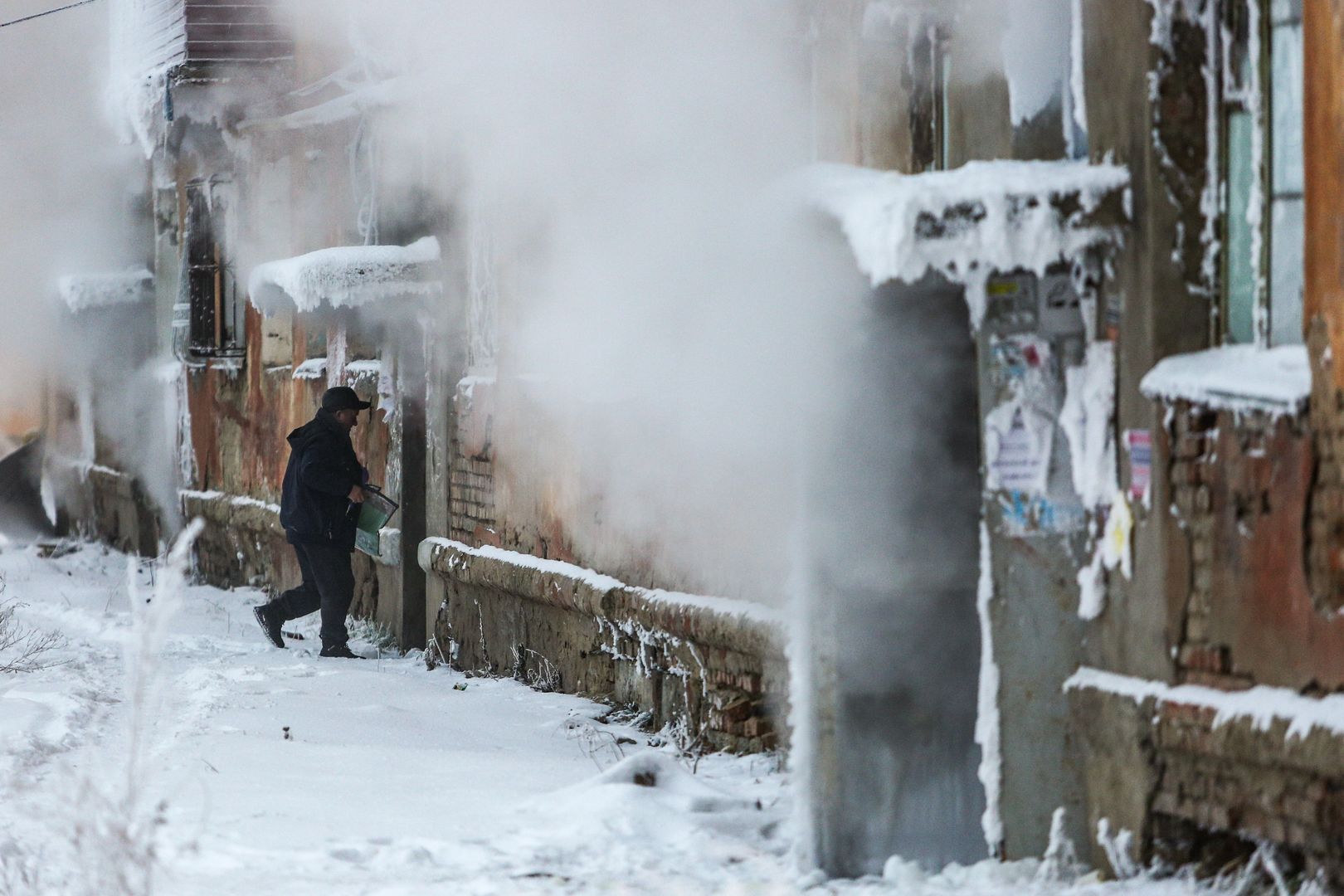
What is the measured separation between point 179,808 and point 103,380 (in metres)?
16.6

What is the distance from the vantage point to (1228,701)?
4984 mm

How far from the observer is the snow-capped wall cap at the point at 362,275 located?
38.7ft

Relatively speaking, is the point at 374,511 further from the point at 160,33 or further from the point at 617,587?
the point at 160,33

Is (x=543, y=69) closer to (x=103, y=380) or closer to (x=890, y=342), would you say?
(x=890, y=342)

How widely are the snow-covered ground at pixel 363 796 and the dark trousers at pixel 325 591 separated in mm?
1241

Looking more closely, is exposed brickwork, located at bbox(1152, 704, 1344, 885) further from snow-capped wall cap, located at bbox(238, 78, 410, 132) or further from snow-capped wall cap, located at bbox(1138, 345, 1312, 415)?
snow-capped wall cap, located at bbox(238, 78, 410, 132)

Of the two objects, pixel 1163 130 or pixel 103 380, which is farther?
pixel 103 380

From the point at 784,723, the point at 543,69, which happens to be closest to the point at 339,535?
the point at 543,69

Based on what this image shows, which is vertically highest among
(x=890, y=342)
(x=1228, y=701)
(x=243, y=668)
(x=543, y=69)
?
(x=543, y=69)

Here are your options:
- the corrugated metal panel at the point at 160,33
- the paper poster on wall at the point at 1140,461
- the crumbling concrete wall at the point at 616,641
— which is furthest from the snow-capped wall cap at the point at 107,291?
the paper poster on wall at the point at 1140,461

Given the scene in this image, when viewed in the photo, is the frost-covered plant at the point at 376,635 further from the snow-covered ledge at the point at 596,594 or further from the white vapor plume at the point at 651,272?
the white vapor plume at the point at 651,272

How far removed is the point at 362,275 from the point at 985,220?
7.04m

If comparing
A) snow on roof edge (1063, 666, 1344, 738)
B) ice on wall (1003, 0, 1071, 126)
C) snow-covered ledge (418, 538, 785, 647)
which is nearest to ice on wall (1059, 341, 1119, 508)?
snow on roof edge (1063, 666, 1344, 738)

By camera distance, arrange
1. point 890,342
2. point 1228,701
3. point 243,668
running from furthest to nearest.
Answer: point 243,668
point 890,342
point 1228,701
